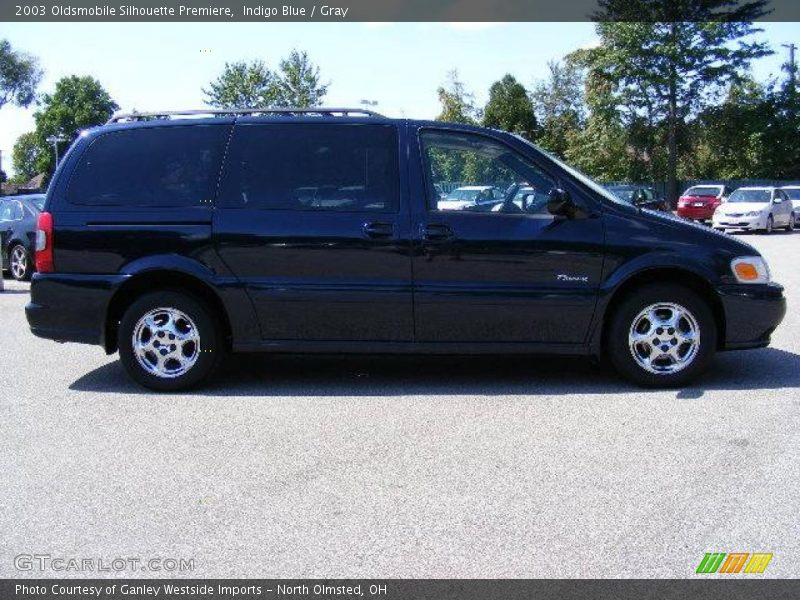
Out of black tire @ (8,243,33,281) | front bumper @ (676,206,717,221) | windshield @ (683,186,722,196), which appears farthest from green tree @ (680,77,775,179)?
black tire @ (8,243,33,281)

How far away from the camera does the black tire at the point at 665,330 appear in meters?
6.19

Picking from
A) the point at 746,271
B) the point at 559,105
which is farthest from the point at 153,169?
the point at 559,105

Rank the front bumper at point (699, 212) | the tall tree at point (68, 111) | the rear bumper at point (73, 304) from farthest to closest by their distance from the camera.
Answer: the tall tree at point (68, 111)
the front bumper at point (699, 212)
the rear bumper at point (73, 304)

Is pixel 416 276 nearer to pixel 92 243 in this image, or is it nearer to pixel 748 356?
pixel 92 243

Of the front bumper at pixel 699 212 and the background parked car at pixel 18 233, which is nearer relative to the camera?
the background parked car at pixel 18 233

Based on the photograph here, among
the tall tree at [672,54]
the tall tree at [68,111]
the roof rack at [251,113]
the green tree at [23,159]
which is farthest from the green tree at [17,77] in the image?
the roof rack at [251,113]

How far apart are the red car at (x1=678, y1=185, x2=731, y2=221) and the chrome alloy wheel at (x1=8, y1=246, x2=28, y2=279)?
81.4 ft

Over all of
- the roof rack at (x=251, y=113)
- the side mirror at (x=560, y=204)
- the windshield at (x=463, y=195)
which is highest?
the roof rack at (x=251, y=113)

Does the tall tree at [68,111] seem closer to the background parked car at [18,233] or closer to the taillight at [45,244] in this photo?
the background parked car at [18,233]

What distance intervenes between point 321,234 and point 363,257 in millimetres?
335

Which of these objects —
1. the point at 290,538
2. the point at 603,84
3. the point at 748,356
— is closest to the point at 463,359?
the point at 748,356

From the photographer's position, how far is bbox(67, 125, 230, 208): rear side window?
634cm

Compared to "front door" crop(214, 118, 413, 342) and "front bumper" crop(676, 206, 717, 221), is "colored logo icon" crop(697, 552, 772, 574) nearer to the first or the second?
"front door" crop(214, 118, 413, 342)

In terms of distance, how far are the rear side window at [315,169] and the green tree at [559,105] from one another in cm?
6080
